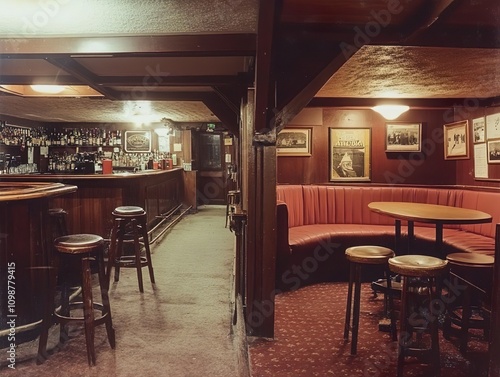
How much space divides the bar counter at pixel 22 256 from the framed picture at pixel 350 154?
385 centimetres

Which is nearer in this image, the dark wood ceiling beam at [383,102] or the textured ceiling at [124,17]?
the textured ceiling at [124,17]

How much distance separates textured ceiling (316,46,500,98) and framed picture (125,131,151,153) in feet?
24.7

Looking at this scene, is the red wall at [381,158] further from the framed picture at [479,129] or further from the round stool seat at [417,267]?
the round stool seat at [417,267]

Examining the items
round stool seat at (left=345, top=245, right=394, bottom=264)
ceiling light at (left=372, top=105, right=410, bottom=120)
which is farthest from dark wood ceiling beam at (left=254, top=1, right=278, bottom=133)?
→ ceiling light at (left=372, top=105, right=410, bottom=120)

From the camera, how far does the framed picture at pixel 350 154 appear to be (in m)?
5.96

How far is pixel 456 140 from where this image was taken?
18.6 feet

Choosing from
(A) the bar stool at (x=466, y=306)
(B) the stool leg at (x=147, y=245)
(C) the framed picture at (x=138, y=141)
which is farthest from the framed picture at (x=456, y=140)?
(C) the framed picture at (x=138, y=141)

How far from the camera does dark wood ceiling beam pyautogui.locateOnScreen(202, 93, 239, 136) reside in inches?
202

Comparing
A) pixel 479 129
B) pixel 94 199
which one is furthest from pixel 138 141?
pixel 479 129

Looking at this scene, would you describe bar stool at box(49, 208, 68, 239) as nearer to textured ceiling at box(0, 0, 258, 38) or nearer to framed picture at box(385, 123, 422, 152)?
textured ceiling at box(0, 0, 258, 38)

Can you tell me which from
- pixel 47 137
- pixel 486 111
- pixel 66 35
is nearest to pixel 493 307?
pixel 66 35

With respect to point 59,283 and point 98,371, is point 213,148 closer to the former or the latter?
point 59,283

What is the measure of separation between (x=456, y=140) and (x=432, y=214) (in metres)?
2.44

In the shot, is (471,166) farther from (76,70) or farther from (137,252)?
(76,70)
